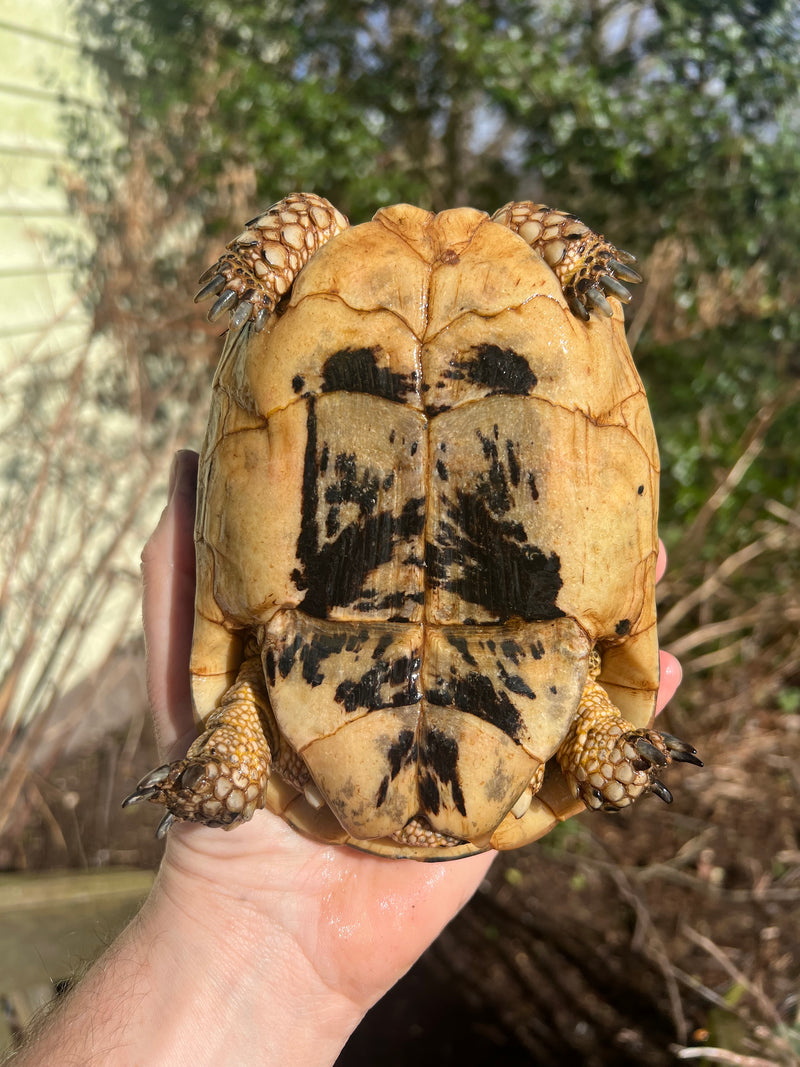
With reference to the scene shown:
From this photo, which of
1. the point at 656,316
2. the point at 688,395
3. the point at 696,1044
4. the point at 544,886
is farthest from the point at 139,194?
the point at 696,1044

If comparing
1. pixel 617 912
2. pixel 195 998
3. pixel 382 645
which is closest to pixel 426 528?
pixel 382 645

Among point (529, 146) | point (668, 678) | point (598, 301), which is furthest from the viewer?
point (529, 146)

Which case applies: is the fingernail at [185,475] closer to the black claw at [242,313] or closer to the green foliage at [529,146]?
the black claw at [242,313]

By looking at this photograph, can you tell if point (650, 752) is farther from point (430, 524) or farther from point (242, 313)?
point (242, 313)

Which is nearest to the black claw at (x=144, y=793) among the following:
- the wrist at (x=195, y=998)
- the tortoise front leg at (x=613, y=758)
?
the wrist at (x=195, y=998)

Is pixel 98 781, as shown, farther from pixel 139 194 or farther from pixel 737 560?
pixel 737 560

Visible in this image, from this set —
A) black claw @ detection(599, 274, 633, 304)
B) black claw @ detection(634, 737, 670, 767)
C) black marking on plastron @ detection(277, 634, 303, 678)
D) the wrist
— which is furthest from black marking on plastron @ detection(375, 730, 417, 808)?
black claw @ detection(599, 274, 633, 304)
